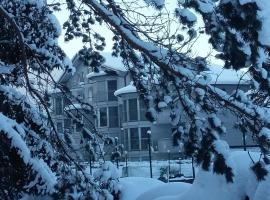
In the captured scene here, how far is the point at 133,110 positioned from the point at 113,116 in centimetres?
348

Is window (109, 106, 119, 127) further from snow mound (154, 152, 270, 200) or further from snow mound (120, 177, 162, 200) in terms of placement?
snow mound (154, 152, 270, 200)

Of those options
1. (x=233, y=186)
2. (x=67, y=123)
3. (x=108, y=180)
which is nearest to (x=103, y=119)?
(x=67, y=123)

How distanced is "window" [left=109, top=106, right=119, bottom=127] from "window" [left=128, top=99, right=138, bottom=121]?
10.2 ft

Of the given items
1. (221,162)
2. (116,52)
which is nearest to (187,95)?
(221,162)

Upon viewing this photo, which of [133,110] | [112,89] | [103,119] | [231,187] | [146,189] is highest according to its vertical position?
[112,89]

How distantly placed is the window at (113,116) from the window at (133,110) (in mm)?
3119

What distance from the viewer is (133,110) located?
47.6 m

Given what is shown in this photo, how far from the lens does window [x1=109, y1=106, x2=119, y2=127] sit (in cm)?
5022

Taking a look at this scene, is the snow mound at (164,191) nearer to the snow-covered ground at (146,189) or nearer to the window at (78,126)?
the snow-covered ground at (146,189)

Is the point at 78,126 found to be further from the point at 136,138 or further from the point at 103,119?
the point at 103,119

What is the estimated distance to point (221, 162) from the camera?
5145mm

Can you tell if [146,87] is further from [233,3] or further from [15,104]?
[233,3]

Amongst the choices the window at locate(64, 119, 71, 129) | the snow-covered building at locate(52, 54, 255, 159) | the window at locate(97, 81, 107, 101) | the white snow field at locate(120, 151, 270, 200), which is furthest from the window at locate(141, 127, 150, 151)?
the white snow field at locate(120, 151, 270, 200)

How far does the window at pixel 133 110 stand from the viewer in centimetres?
4721
